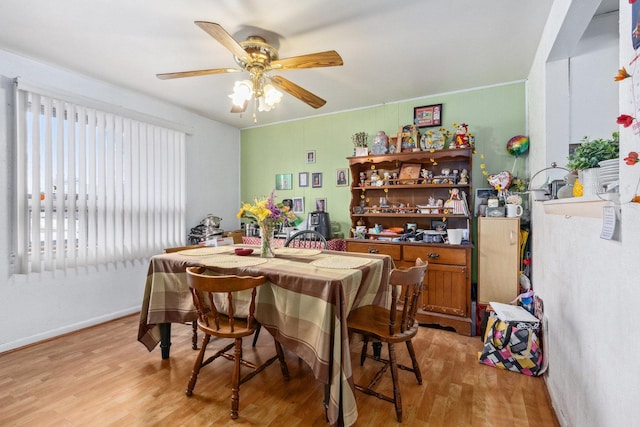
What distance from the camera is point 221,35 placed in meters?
1.68

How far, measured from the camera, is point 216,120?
4457 millimetres

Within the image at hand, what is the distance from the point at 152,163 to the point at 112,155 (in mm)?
450

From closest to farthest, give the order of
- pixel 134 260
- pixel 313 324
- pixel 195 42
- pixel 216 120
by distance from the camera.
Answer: pixel 313 324
pixel 195 42
pixel 134 260
pixel 216 120

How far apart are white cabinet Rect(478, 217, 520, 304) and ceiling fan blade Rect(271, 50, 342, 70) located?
203 centimetres

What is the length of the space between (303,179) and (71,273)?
2828 millimetres

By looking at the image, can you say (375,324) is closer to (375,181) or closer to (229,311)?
(229,311)

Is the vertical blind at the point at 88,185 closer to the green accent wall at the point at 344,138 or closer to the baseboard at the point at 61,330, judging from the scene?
the baseboard at the point at 61,330

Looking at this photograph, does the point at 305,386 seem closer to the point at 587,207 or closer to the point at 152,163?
the point at 587,207

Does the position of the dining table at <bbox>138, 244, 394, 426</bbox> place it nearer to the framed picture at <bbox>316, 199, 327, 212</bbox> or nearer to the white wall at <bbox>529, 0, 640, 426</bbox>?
the white wall at <bbox>529, 0, 640, 426</bbox>

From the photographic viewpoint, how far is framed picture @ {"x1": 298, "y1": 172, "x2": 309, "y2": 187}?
4.33 metres

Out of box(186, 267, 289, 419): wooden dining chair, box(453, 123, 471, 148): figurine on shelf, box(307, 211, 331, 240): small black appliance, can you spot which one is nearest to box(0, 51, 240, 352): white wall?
box(307, 211, 331, 240): small black appliance

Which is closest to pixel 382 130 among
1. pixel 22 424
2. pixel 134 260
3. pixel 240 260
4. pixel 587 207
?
pixel 240 260

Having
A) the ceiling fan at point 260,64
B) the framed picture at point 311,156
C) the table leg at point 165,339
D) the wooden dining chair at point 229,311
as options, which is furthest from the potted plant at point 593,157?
the framed picture at point 311,156

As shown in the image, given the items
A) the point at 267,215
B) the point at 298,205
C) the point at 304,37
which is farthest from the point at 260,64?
the point at 298,205
